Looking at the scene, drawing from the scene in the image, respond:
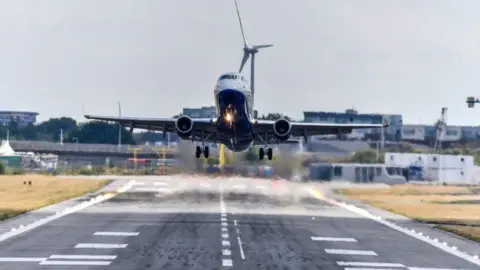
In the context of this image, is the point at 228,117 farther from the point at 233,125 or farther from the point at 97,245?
the point at 97,245

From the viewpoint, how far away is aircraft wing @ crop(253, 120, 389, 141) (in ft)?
178

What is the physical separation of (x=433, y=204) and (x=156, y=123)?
67.6ft

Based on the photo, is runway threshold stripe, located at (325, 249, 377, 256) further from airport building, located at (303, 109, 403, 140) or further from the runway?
airport building, located at (303, 109, 403, 140)

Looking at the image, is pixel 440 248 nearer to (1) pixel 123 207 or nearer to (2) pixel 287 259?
(2) pixel 287 259

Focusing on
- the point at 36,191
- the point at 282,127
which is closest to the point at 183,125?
the point at 282,127

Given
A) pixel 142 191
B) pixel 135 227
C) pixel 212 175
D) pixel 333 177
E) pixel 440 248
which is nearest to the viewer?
pixel 440 248

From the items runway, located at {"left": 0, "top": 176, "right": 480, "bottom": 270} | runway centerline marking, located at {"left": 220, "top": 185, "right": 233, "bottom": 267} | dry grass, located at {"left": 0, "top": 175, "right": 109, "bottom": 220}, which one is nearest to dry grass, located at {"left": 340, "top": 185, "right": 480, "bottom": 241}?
runway, located at {"left": 0, "top": 176, "right": 480, "bottom": 270}

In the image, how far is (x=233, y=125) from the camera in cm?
5184

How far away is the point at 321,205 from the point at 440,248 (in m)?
25.6

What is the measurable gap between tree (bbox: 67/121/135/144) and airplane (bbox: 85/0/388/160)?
86291mm

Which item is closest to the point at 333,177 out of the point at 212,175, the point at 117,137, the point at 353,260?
the point at 212,175

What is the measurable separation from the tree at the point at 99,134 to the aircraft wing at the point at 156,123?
85.8 metres

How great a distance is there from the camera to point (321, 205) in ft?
196

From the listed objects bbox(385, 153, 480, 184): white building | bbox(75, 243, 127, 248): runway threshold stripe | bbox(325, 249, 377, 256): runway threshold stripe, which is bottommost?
bbox(325, 249, 377, 256): runway threshold stripe
